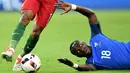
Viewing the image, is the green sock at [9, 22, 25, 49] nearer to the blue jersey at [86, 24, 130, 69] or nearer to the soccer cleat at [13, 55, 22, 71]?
the soccer cleat at [13, 55, 22, 71]

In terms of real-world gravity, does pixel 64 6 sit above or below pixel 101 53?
above

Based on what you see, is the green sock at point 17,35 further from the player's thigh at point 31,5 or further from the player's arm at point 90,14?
the player's arm at point 90,14

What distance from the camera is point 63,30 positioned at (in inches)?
897

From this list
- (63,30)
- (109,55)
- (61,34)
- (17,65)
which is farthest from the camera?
(63,30)

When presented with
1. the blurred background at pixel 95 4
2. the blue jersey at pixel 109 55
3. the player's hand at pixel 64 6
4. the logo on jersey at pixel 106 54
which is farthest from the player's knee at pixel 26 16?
the blurred background at pixel 95 4

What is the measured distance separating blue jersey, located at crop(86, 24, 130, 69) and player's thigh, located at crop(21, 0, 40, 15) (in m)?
1.32

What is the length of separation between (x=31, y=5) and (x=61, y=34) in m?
9.86

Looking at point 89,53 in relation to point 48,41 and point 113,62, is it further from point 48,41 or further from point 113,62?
point 48,41

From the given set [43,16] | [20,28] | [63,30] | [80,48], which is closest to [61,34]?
[63,30]

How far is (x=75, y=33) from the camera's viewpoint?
21734 millimetres

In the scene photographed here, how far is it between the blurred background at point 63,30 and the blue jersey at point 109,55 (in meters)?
0.20

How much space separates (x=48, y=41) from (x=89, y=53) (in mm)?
7789

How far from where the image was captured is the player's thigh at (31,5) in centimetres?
1140

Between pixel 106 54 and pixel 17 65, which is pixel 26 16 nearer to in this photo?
pixel 17 65
